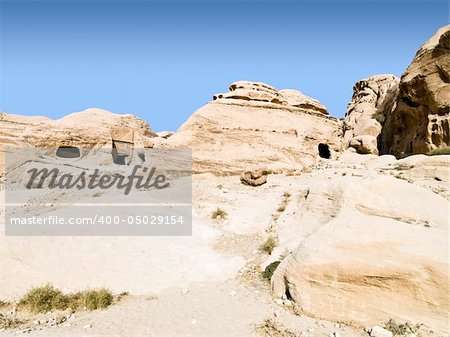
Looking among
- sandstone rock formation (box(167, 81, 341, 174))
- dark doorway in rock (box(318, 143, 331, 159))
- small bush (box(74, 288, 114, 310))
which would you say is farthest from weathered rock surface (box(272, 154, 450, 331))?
dark doorway in rock (box(318, 143, 331, 159))

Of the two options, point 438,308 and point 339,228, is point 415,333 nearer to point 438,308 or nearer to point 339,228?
point 438,308

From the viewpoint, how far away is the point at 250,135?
19469 millimetres

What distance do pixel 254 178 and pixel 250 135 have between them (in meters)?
4.20

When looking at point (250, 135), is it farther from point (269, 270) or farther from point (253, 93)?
point (269, 270)

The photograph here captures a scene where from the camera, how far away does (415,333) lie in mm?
4895

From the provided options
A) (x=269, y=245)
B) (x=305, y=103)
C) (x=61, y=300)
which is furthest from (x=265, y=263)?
(x=305, y=103)

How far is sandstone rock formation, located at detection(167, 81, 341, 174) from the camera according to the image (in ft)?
60.6

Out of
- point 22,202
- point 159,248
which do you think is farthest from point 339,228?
point 22,202

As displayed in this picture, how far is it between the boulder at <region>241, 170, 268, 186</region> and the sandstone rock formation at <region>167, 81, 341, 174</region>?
1.43 m

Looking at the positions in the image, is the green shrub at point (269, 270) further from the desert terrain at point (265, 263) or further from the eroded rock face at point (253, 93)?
the eroded rock face at point (253, 93)

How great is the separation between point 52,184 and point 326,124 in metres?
19.4

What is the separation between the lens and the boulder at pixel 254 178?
16109 mm

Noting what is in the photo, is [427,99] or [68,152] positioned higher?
[427,99]

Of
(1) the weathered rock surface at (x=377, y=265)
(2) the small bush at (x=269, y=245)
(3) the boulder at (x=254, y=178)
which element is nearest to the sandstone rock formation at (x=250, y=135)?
(3) the boulder at (x=254, y=178)
